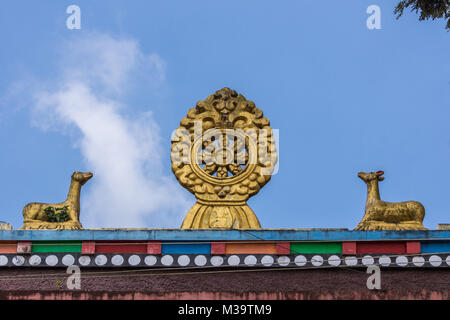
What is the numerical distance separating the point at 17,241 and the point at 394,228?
5577mm

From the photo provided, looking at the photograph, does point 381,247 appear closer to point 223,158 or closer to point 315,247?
point 315,247

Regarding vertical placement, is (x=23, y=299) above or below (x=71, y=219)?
below

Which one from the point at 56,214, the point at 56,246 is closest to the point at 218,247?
the point at 56,246

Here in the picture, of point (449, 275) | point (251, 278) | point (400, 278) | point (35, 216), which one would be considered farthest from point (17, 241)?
point (449, 275)

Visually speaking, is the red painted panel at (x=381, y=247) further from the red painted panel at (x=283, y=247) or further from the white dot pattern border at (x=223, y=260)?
the red painted panel at (x=283, y=247)

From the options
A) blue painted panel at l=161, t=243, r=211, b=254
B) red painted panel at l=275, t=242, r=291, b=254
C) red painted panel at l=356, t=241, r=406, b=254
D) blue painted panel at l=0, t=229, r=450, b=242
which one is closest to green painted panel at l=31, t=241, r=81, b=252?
blue painted panel at l=0, t=229, r=450, b=242

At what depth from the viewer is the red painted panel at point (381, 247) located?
9719 mm

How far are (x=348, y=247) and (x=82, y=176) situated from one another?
14.4ft

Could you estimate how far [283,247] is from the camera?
9695mm

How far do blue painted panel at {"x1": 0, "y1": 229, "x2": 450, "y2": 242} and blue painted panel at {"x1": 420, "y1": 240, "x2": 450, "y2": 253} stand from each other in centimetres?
10

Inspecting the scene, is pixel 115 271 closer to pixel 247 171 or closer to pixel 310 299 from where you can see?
pixel 247 171

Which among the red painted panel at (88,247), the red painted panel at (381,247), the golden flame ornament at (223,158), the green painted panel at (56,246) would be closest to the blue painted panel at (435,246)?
the red painted panel at (381,247)

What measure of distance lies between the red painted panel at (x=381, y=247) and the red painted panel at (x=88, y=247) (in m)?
3.85

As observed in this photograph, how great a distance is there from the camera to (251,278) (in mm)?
9523
